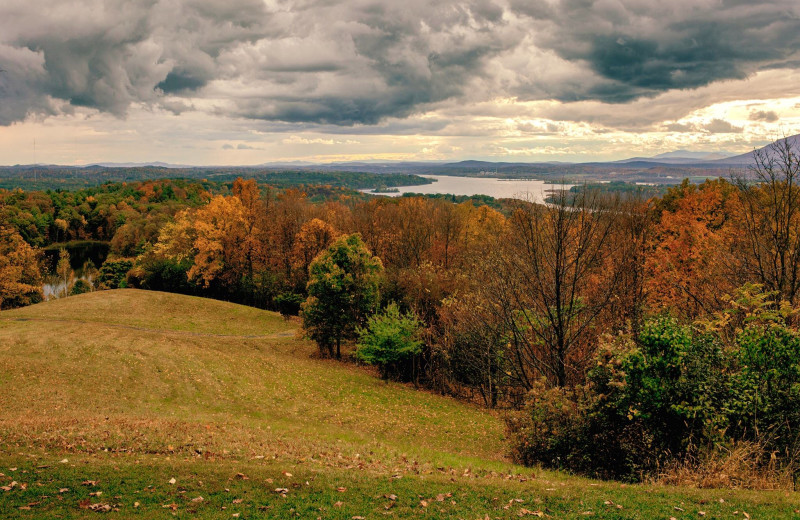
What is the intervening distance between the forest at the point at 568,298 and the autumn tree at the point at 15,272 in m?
0.19

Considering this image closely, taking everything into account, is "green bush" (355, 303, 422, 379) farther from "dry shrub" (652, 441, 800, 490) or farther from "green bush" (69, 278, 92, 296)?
"green bush" (69, 278, 92, 296)

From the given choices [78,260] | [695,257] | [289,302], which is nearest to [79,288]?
[289,302]

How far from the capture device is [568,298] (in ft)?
75.7

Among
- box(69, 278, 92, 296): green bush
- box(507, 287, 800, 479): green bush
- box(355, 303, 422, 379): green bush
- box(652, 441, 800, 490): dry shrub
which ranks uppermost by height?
box(507, 287, 800, 479): green bush

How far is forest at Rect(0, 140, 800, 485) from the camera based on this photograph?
506 inches

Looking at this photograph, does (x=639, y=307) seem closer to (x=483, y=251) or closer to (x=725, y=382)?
(x=725, y=382)

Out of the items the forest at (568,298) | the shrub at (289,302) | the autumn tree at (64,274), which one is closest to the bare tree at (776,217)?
the forest at (568,298)

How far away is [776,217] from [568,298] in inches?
378

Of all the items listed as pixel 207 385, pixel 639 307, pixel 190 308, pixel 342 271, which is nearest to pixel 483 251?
pixel 342 271

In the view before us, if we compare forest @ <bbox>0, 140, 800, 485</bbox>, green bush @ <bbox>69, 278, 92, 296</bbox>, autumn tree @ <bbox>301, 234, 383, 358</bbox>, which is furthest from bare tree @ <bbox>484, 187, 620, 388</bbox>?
green bush @ <bbox>69, 278, 92, 296</bbox>

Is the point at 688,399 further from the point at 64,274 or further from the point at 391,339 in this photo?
the point at 64,274

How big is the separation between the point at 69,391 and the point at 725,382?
2699 centimetres

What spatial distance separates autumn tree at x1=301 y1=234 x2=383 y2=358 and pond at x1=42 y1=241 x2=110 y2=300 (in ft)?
167

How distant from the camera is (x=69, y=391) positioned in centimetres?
2198
